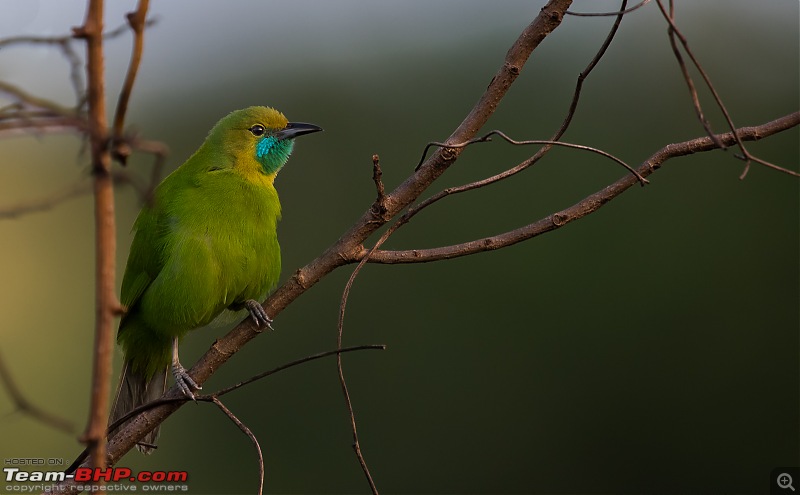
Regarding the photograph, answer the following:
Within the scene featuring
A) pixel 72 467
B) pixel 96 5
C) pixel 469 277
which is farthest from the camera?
pixel 469 277

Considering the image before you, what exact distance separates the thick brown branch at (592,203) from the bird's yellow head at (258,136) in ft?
6.40

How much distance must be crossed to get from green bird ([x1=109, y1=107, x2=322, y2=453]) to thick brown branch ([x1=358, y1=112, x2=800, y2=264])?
140 centimetres

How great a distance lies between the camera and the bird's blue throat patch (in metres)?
4.16

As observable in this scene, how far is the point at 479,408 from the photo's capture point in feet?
34.6

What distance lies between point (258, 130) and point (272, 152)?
5.8 inches

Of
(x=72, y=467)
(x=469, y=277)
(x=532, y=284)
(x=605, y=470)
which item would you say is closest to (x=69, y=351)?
(x=469, y=277)

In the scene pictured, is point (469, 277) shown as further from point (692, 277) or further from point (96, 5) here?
point (96, 5)

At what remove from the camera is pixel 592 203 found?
219 cm

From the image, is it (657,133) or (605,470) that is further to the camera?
(657,133)

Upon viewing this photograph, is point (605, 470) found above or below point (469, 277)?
below

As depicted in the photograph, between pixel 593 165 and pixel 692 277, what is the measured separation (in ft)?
6.69

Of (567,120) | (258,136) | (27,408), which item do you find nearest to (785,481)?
(567,120)

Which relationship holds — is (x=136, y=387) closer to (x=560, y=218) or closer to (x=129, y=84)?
(x=560, y=218)

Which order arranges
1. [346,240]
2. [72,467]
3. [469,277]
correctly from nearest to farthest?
[72,467] < [346,240] < [469,277]
